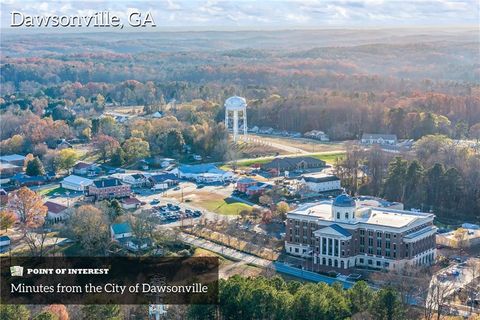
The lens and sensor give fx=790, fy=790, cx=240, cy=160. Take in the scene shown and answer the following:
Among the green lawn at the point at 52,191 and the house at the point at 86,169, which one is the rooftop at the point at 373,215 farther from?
the house at the point at 86,169

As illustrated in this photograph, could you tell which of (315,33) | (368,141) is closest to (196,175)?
(368,141)

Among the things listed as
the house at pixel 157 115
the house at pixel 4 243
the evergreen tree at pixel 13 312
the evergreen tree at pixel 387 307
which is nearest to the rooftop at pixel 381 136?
the house at pixel 157 115

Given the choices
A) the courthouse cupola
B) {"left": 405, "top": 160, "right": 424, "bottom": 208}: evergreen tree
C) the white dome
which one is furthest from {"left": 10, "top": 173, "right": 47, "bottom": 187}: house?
the courthouse cupola

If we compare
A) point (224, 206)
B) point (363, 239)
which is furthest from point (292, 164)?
point (363, 239)

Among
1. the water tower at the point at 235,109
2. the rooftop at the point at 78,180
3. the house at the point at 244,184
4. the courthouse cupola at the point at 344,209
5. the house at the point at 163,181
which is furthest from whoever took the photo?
the water tower at the point at 235,109

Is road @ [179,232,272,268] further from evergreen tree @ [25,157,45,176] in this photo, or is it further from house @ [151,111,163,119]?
house @ [151,111,163,119]

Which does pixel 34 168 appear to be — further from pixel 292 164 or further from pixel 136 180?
pixel 292 164
